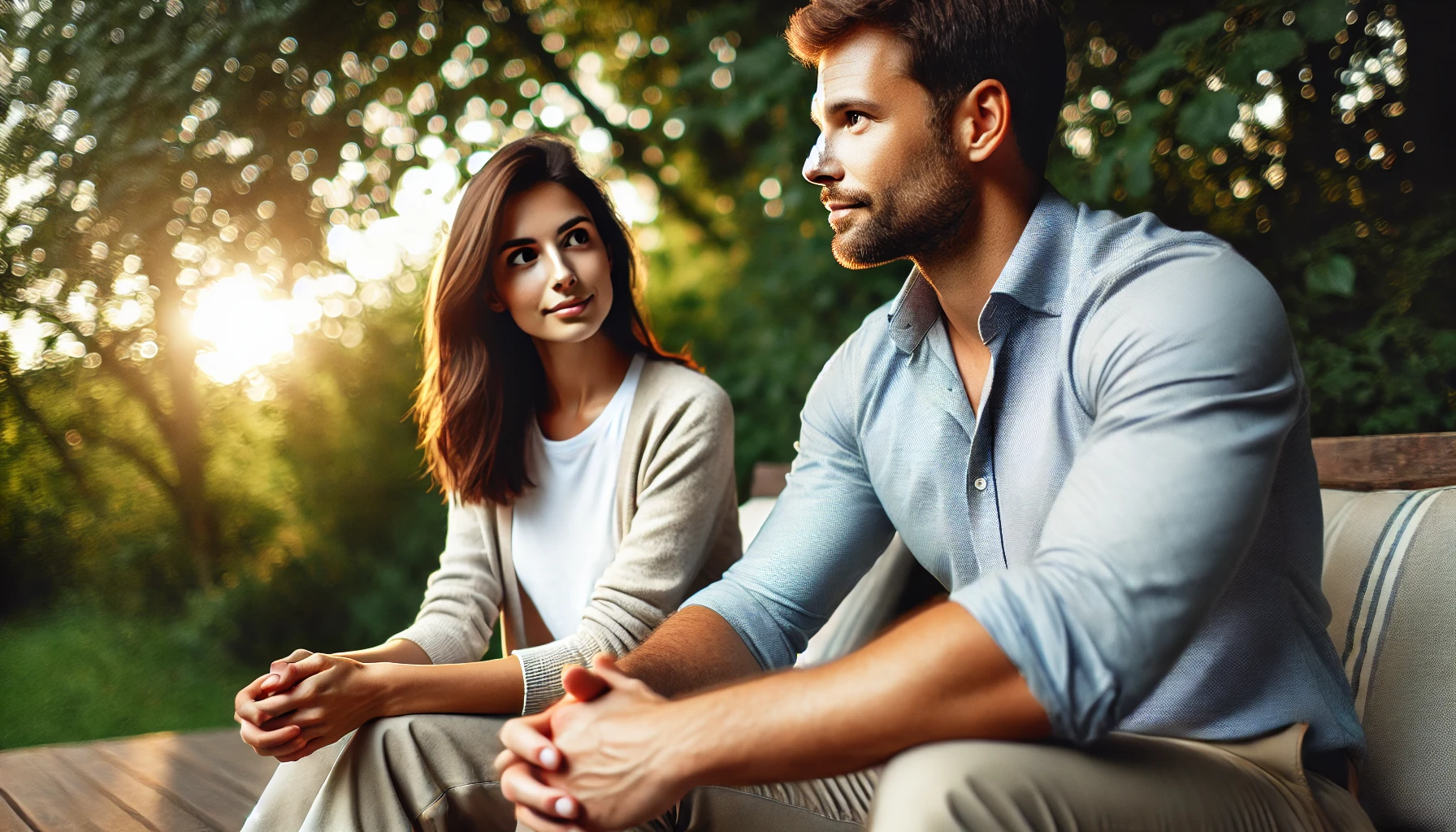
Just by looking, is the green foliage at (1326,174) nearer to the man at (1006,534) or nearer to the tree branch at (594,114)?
the man at (1006,534)

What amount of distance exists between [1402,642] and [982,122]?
3.17 ft

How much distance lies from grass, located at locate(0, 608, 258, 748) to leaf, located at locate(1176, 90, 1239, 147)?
445 cm

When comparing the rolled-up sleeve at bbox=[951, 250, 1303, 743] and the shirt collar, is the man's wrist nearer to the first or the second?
the rolled-up sleeve at bbox=[951, 250, 1303, 743]

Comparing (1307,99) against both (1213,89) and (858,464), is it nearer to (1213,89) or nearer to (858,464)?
(1213,89)

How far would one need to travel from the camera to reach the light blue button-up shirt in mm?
891

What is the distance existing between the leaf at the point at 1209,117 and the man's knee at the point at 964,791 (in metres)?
1.77

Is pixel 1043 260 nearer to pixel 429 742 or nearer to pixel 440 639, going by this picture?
pixel 429 742

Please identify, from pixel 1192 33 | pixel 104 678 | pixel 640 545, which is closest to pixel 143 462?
pixel 104 678

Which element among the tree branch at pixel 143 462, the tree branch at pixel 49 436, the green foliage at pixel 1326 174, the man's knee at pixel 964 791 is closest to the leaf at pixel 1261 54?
the green foliage at pixel 1326 174

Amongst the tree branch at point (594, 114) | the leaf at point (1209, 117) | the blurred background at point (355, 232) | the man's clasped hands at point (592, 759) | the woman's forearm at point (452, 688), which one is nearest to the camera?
the man's clasped hands at point (592, 759)

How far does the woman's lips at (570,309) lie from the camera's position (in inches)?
74.5

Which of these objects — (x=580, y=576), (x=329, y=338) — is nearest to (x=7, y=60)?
(x=329, y=338)

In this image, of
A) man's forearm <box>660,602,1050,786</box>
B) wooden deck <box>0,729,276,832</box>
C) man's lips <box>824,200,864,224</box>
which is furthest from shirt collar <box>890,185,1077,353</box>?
wooden deck <box>0,729,276,832</box>

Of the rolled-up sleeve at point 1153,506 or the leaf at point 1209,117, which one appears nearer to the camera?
the rolled-up sleeve at point 1153,506
